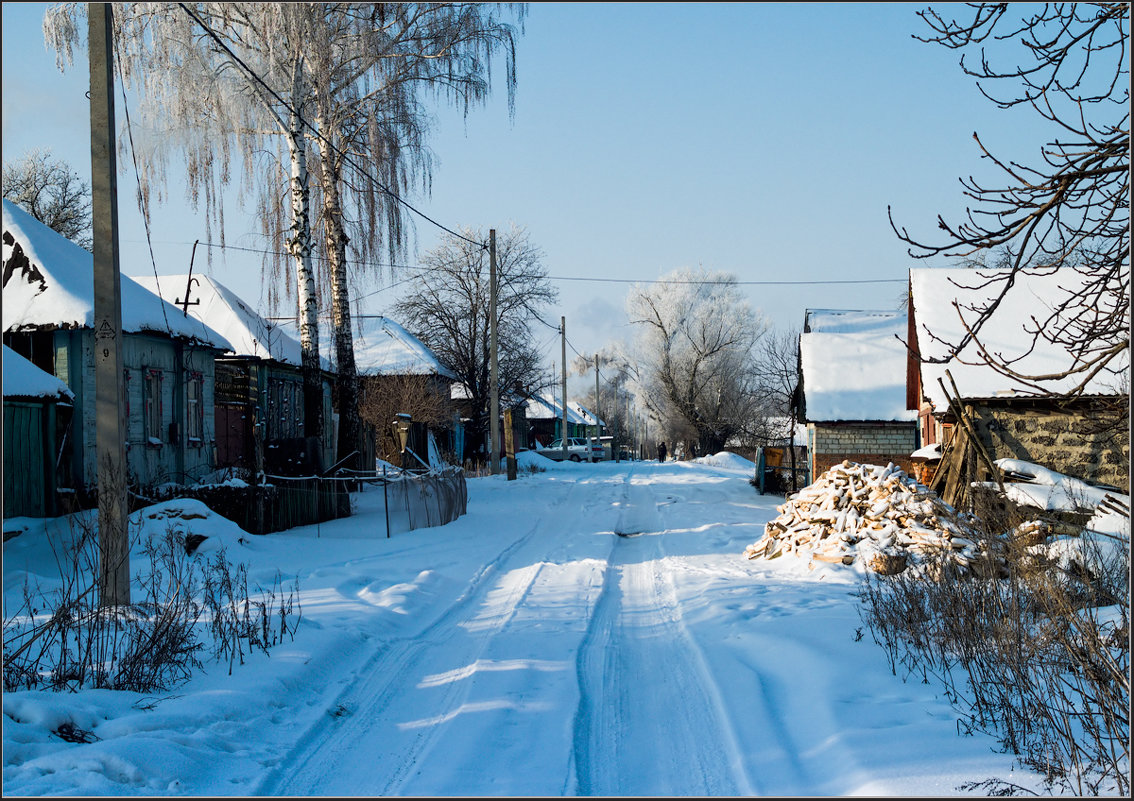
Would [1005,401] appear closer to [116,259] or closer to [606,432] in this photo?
[116,259]

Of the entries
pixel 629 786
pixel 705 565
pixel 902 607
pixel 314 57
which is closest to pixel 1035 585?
pixel 902 607

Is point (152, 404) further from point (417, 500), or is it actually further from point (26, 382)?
point (417, 500)

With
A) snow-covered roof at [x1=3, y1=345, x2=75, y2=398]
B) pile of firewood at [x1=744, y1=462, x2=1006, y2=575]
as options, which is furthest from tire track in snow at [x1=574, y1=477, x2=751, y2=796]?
snow-covered roof at [x1=3, y1=345, x2=75, y2=398]

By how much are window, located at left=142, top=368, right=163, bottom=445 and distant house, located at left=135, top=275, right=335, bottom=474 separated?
2105mm

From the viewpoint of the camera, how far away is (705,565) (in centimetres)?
1211

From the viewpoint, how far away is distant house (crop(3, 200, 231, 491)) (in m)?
13.9

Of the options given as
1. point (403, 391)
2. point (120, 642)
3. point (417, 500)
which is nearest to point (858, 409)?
point (417, 500)

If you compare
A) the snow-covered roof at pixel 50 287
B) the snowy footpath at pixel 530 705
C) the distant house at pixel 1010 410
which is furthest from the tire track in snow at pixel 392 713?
the snow-covered roof at pixel 50 287

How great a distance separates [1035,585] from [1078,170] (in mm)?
2513

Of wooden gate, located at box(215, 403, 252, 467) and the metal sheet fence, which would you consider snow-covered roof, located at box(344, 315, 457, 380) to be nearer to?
wooden gate, located at box(215, 403, 252, 467)

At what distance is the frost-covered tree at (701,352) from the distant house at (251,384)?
30.9 meters

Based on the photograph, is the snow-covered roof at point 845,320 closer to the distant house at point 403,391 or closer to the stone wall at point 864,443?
the stone wall at point 864,443

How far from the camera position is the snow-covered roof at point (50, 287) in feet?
45.7

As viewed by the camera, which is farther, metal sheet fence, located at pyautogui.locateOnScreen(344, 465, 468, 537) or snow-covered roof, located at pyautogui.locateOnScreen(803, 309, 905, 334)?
snow-covered roof, located at pyautogui.locateOnScreen(803, 309, 905, 334)
